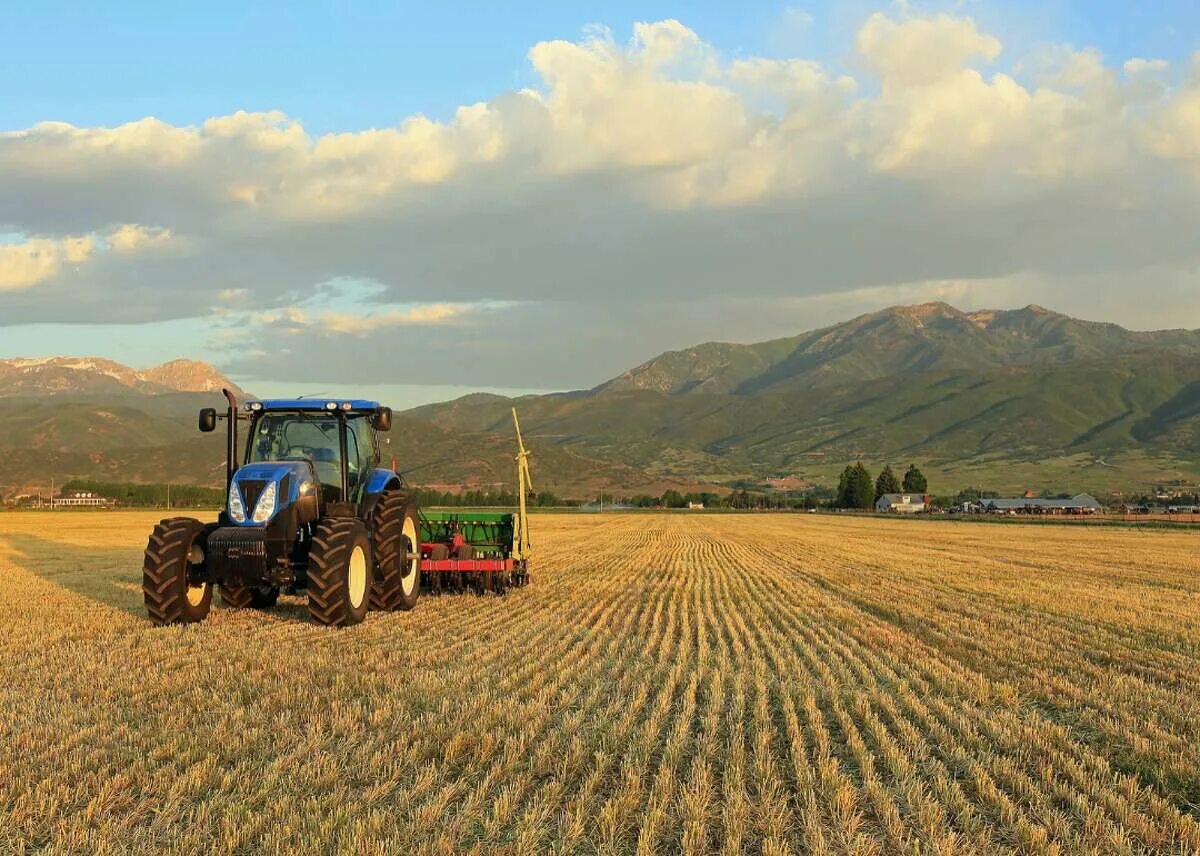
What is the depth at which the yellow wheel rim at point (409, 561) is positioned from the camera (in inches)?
561

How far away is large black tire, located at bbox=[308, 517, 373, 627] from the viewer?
1183cm

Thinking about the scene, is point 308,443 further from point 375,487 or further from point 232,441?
point 375,487

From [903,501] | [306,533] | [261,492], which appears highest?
[261,492]

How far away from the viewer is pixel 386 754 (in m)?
6.51

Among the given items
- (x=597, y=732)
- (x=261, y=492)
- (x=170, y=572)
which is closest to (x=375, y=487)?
(x=261, y=492)

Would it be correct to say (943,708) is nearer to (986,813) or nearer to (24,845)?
(986,813)

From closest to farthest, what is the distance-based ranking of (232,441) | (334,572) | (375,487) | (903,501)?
(334,572)
(232,441)
(375,487)
(903,501)

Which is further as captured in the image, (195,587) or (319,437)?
(319,437)

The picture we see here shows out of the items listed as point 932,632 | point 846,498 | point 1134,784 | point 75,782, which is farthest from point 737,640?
point 846,498

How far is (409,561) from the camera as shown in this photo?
47.6 ft

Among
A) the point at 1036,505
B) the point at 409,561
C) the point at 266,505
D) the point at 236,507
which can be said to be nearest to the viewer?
the point at 266,505

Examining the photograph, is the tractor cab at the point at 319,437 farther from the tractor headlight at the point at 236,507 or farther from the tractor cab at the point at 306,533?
the tractor headlight at the point at 236,507

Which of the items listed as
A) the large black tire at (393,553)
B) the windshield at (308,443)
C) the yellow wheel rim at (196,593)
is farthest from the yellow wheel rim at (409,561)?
the yellow wheel rim at (196,593)

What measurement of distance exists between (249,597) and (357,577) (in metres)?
2.97
